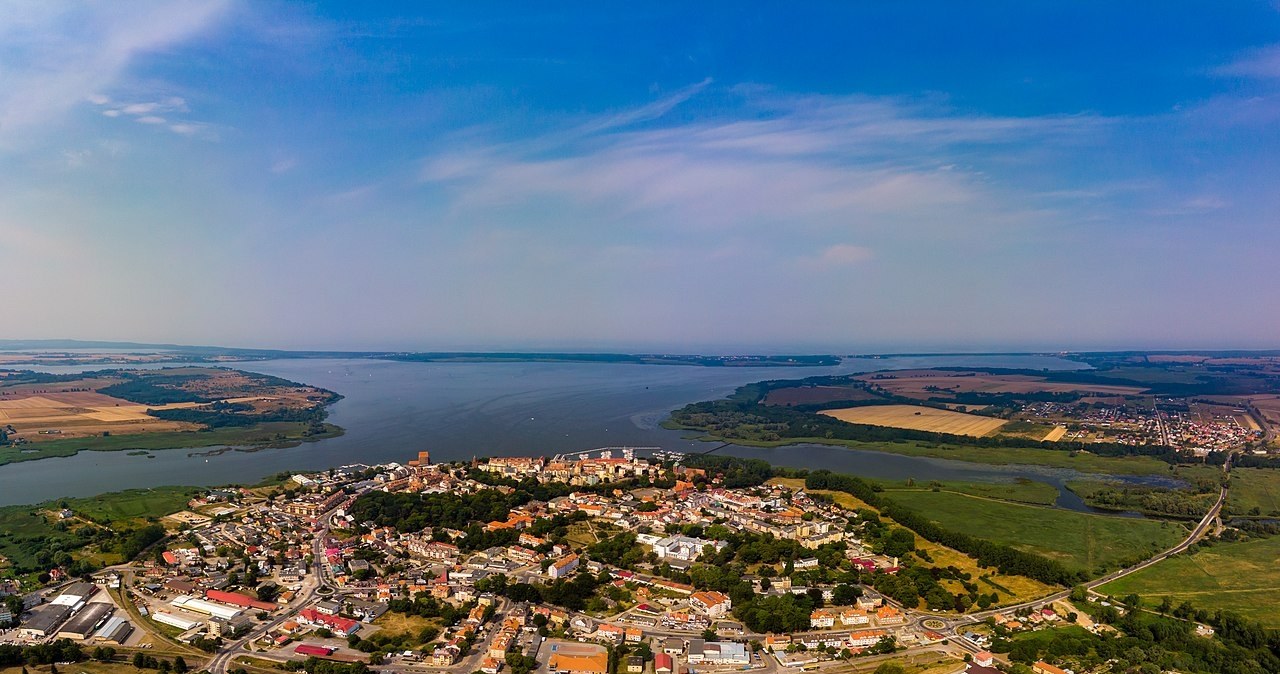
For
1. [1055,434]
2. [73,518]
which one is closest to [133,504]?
[73,518]

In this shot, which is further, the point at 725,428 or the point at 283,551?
the point at 725,428

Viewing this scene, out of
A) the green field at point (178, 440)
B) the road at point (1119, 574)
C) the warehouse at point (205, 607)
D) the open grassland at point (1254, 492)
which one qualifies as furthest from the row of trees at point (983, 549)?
the green field at point (178, 440)

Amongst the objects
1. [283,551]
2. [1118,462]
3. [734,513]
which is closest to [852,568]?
[734,513]

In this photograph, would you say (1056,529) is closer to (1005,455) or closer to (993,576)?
(993,576)

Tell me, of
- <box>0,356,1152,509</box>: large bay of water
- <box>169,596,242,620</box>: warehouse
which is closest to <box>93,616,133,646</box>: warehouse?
<box>169,596,242,620</box>: warehouse

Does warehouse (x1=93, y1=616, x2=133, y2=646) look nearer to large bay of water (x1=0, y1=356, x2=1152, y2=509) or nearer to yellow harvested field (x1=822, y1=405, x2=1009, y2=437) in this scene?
large bay of water (x1=0, y1=356, x2=1152, y2=509)

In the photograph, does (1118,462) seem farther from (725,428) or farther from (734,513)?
(734,513)

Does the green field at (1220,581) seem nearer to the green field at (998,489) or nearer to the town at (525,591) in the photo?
the town at (525,591)
